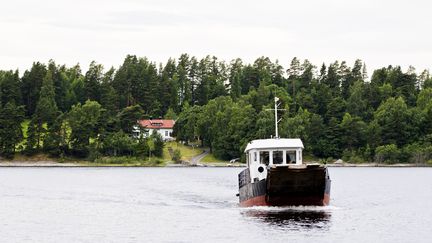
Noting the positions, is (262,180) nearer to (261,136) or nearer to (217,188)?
(217,188)

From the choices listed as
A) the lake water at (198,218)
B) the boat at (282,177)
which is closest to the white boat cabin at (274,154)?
the boat at (282,177)

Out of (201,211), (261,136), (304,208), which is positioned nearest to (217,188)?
(201,211)

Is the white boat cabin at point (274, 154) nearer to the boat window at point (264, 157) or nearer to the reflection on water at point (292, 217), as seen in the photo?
the boat window at point (264, 157)

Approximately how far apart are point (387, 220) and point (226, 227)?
579 inches

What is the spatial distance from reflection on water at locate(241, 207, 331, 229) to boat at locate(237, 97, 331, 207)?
726 mm

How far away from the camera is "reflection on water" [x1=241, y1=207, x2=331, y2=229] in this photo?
192 ft

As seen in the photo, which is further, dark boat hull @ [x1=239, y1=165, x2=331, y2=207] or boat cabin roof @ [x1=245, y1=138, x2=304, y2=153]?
boat cabin roof @ [x1=245, y1=138, x2=304, y2=153]

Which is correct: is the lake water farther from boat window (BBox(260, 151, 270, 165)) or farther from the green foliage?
the green foliage

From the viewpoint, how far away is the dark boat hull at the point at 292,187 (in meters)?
61.8

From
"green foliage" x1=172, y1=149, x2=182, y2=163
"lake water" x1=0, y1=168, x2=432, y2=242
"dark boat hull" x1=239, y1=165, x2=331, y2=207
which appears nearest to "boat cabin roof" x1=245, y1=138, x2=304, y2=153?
"dark boat hull" x1=239, y1=165, x2=331, y2=207

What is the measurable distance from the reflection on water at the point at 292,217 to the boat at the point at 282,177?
73cm

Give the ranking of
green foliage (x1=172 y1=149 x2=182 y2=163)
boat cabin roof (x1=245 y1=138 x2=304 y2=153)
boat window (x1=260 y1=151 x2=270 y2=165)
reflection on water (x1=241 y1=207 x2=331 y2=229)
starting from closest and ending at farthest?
reflection on water (x1=241 y1=207 x2=331 y2=229)
boat cabin roof (x1=245 y1=138 x2=304 y2=153)
boat window (x1=260 y1=151 x2=270 y2=165)
green foliage (x1=172 y1=149 x2=182 y2=163)

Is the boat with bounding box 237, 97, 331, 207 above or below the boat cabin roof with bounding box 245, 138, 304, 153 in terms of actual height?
below

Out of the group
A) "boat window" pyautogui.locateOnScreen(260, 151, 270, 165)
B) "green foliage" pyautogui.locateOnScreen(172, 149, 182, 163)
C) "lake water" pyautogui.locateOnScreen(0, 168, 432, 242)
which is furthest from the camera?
"green foliage" pyautogui.locateOnScreen(172, 149, 182, 163)
